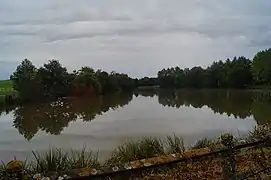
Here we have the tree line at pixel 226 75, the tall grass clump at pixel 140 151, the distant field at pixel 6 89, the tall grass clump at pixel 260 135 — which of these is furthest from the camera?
the tree line at pixel 226 75

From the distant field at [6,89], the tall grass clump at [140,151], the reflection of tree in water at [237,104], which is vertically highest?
the distant field at [6,89]

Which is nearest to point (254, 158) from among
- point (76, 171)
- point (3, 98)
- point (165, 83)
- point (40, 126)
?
point (76, 171)

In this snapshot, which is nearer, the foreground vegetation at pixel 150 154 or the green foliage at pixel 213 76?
the foreground vegetation at pixel 150 154

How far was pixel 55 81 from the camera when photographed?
5369cm

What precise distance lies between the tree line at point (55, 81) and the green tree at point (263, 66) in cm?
2716

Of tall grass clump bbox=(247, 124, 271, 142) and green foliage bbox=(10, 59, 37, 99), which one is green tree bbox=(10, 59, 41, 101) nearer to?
green foliage bbox=(10, 59, 37, 99)

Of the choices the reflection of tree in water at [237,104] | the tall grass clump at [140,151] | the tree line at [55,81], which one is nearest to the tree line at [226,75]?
the reflection of tree in water at [237,104]

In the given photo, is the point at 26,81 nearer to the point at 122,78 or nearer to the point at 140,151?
the point at 122,78

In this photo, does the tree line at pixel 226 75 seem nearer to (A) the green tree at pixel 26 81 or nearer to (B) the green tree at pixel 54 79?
(B) the green tree at pixel 54 79

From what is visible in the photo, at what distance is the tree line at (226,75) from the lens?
6375 centimetres

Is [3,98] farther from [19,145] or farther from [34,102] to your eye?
[19,145]

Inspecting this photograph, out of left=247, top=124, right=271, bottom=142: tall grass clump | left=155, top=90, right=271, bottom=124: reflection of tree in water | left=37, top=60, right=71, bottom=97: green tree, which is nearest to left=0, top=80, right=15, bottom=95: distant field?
left=37, top=60, right=71, bottom=97: green tree

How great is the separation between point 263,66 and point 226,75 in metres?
15.4

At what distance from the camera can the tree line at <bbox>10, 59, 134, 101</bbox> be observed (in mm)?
46969
